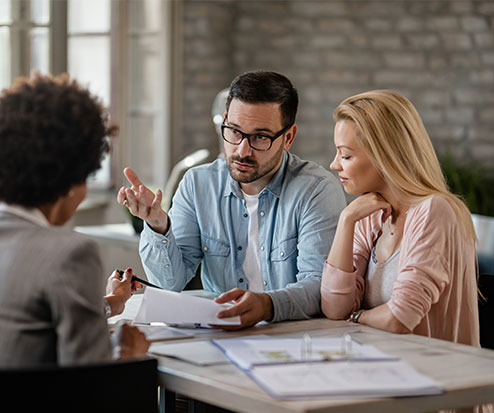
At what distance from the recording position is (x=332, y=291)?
81.0 inches

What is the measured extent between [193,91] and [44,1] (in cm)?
165

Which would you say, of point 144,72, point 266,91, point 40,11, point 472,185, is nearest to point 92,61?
point 144,72

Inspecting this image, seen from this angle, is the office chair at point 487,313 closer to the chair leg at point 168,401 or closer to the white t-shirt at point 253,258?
the white t-shirt at point 253,258

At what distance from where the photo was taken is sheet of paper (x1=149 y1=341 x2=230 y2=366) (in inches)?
60.3

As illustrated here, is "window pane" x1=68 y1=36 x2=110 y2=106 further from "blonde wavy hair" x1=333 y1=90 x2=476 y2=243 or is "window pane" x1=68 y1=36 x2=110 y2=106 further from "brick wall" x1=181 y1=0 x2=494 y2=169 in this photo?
"blonde wavy hair" x1=333 y1=90 x2=476 y2=243

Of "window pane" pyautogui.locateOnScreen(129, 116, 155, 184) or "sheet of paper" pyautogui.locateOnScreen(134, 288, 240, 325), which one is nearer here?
"sheet of paper" pyautogui.locateOnScreen(134, 288, 240, 325)

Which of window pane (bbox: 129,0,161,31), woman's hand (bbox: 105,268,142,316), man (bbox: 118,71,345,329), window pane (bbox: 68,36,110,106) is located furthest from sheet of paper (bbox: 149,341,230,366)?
window pane (bbox: 129,0,161,31)

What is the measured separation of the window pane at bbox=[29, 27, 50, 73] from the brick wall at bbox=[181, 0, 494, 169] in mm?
1595

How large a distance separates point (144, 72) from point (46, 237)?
4.79m

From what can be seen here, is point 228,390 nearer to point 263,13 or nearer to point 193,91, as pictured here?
point 193,91

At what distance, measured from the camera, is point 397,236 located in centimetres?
208

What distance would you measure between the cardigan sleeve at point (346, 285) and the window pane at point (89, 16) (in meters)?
3.81

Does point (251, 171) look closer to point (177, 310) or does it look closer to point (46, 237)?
point (177, 310)

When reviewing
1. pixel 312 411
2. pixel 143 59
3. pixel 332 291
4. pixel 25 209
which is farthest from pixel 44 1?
pixel 312 411
